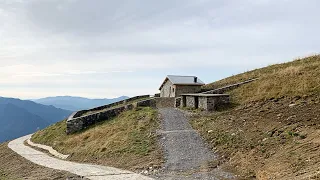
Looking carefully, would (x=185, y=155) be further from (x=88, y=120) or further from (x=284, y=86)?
(x=88, y=120)

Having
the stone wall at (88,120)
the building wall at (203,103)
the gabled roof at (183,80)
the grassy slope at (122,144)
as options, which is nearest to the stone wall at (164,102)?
the gabled roof at (183,80)

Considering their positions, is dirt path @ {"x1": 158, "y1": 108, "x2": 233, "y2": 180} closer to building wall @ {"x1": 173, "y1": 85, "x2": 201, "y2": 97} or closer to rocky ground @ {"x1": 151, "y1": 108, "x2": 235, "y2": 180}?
rocky ground @ {"x1": 151, "y1": 108, "x2": 235, "y2": 180}

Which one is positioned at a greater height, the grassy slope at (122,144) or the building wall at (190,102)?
the building wall at (190,102)

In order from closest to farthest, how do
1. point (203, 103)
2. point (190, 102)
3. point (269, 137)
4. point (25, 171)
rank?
point (269, 137) < point (25, 171) < point (203, 103) < point (190, 102)

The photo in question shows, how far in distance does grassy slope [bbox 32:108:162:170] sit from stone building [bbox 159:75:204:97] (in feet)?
29.2

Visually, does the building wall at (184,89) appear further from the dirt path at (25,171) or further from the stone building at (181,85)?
the dirt path at (25,171)

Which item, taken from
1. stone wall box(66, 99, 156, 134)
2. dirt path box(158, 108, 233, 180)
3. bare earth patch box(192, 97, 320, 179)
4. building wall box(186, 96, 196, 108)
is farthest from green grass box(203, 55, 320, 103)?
stone wall box(66, 99, 156, 134)

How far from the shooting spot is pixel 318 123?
595 inches

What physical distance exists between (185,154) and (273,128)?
15.1 ft

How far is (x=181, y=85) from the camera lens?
36.2 meters

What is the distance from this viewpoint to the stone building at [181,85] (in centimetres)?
3612

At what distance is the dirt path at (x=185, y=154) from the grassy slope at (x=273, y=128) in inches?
27.4

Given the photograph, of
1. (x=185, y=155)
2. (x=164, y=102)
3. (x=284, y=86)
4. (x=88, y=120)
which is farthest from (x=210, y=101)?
(x=88, y=120)

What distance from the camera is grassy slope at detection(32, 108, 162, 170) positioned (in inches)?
635
